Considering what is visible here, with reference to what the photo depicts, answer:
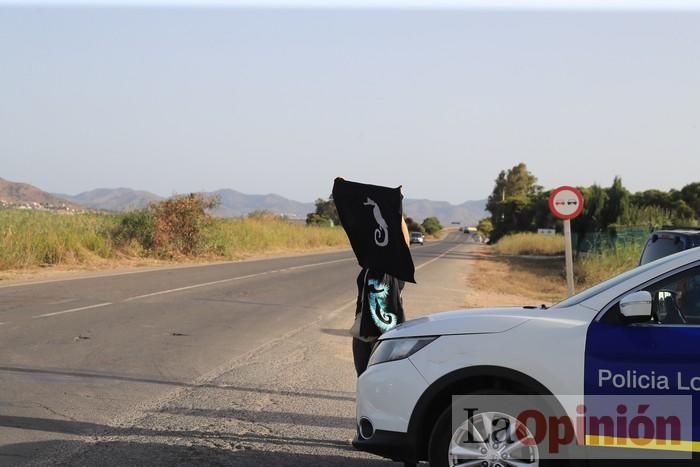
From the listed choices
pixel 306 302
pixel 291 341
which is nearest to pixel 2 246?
pixel 306 302

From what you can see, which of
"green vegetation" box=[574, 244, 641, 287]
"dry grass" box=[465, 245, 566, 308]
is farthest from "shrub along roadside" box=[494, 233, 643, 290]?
"dry grass" box=[465, 245, 566, 308]

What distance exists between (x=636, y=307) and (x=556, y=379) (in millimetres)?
584

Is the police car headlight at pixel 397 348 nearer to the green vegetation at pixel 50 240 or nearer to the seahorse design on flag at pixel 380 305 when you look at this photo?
the seahorse design on flag at pixel 380 305

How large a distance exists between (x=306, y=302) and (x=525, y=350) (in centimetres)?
1227

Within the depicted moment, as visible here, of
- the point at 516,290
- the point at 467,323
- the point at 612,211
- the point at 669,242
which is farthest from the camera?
the point at 612,211

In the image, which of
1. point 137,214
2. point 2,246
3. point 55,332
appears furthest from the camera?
point 137,214

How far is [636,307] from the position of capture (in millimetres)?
3754

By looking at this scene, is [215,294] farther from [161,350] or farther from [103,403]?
[103,403]

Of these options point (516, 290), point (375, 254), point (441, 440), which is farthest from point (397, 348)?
point (516, 290)

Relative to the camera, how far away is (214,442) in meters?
5.51

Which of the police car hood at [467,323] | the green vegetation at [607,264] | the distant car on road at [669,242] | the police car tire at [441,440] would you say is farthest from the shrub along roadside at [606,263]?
the police car tire at [441,440]

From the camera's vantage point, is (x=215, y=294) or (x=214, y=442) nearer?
(x=214, y=442)
